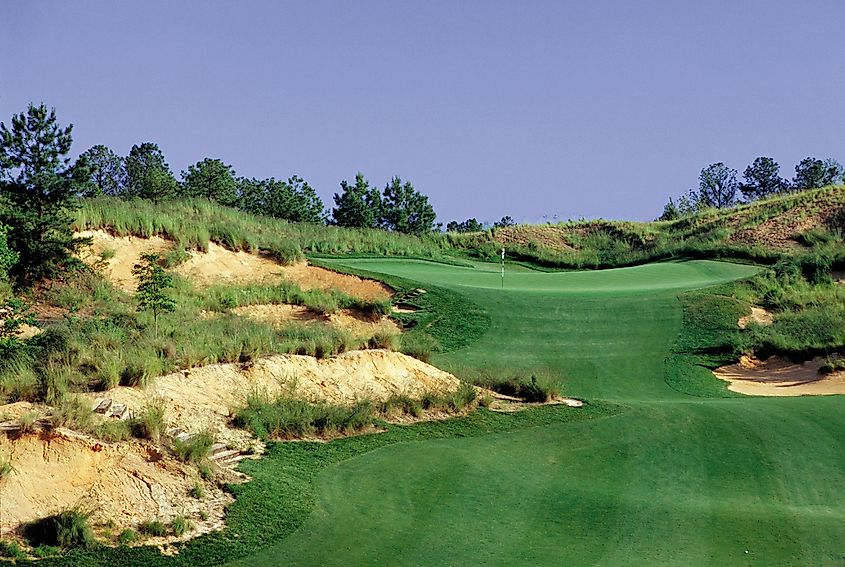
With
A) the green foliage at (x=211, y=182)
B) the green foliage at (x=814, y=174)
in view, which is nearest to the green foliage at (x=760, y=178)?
the green foliage at (x=814, y=174)

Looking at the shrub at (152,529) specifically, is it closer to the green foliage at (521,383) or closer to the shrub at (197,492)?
the shrub at (197,492)

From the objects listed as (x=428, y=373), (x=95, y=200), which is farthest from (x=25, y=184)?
(x=428, y=373)

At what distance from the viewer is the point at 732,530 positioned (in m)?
10.2

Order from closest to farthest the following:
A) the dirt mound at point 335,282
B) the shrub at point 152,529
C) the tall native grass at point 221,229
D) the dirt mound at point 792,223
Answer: the shrub at point 152,529, the tall native grass at point 221,229, the dirt mound at point 335,282, the dirt mound at point 792,223

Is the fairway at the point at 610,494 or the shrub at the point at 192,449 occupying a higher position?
the shrub at the point at 192,449

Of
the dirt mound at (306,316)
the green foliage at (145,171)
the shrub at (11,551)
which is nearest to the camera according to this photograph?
the shrub at (11,551)

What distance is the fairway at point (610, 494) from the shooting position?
941 cm

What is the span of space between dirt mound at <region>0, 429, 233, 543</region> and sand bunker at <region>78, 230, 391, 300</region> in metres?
16.6

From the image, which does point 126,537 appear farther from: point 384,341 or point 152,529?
point 384,341

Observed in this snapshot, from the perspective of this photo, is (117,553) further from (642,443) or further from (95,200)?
(95,200)

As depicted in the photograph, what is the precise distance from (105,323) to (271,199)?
5919cm

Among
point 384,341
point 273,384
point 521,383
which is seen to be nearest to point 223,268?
point 384,341

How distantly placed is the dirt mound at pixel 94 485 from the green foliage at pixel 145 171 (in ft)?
172

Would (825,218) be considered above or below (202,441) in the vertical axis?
above
